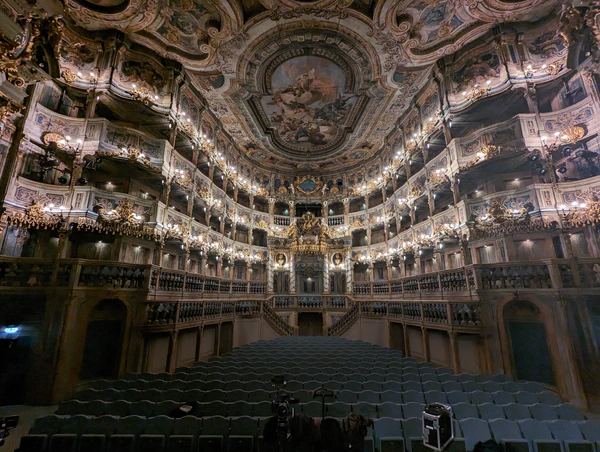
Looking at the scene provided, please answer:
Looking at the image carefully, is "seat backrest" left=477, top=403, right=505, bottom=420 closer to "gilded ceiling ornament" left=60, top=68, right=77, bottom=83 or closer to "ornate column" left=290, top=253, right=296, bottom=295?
"gilded ceiling ornament" left=60, top=68, right=77, bottom=83

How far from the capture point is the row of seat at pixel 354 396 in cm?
626

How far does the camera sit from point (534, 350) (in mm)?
8953

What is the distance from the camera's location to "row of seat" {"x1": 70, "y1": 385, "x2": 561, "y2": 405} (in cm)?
626

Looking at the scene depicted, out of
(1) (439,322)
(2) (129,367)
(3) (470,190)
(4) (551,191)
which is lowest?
(2) (129,367)

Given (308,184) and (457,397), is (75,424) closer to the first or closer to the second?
(457,397)

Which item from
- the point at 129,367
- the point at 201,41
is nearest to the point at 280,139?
the point at 201,41

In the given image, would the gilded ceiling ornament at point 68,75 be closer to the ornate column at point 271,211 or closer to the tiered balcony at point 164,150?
the tiered balcony at point 164,150

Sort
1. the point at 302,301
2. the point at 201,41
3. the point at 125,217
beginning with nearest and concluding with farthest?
the point at 125,217 < the point at 201,41 < the point at 302,301

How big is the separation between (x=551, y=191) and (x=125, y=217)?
21.3 meters

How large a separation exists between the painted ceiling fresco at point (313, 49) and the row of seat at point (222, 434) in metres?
16.6

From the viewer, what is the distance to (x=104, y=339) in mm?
9797

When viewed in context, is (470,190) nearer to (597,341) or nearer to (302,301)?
(597,341)

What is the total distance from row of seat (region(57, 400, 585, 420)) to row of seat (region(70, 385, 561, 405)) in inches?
22.0

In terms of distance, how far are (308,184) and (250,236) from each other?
9.46 meters
